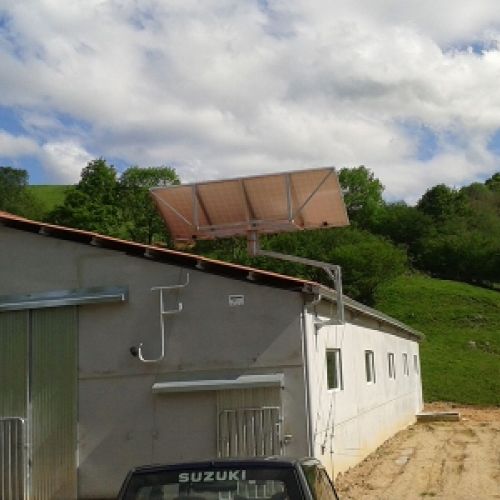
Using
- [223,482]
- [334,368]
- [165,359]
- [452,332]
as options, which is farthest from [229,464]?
[452,332]

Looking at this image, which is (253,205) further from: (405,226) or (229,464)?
(405,226)

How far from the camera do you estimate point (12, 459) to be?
505 inches

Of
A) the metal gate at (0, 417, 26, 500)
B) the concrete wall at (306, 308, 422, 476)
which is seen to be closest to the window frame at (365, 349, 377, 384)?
the concrete wall at (306, 308, 422, 476)

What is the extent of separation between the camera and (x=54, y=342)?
13266 millimetres

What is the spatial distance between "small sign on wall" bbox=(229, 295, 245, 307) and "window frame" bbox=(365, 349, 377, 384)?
6.28 m

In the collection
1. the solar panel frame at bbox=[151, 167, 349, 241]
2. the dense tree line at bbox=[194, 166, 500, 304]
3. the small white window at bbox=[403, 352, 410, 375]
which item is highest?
the dense tree line at bbox=[194, 166, 500, 304]

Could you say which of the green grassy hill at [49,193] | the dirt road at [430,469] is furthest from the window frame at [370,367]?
the green grassy hill at [49,193]

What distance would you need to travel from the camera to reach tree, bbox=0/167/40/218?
2916 inches

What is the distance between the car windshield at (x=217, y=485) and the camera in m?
5.37

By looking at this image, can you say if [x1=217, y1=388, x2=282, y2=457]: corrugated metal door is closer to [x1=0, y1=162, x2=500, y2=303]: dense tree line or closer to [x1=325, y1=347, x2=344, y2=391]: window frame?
[x1=325, y1=347, x2=344, y2=391]: window frame

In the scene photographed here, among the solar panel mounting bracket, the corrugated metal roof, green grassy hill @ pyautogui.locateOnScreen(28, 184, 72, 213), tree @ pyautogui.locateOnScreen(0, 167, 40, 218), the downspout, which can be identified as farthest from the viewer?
green grassy hill @ pyautogui.locateOnScreen(28, 184, 72, 213)

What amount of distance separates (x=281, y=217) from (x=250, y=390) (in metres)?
2.90

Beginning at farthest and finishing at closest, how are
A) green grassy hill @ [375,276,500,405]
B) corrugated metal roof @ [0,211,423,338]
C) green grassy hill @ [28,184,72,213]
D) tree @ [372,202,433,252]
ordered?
tree @ [372,202,433,252] < green grassy hill @ [28,184,72,213] < green grassy hill @ [375,276,500,405] < corrugated metal roof @ [0,211,423,338]

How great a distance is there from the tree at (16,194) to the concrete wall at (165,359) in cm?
6104
